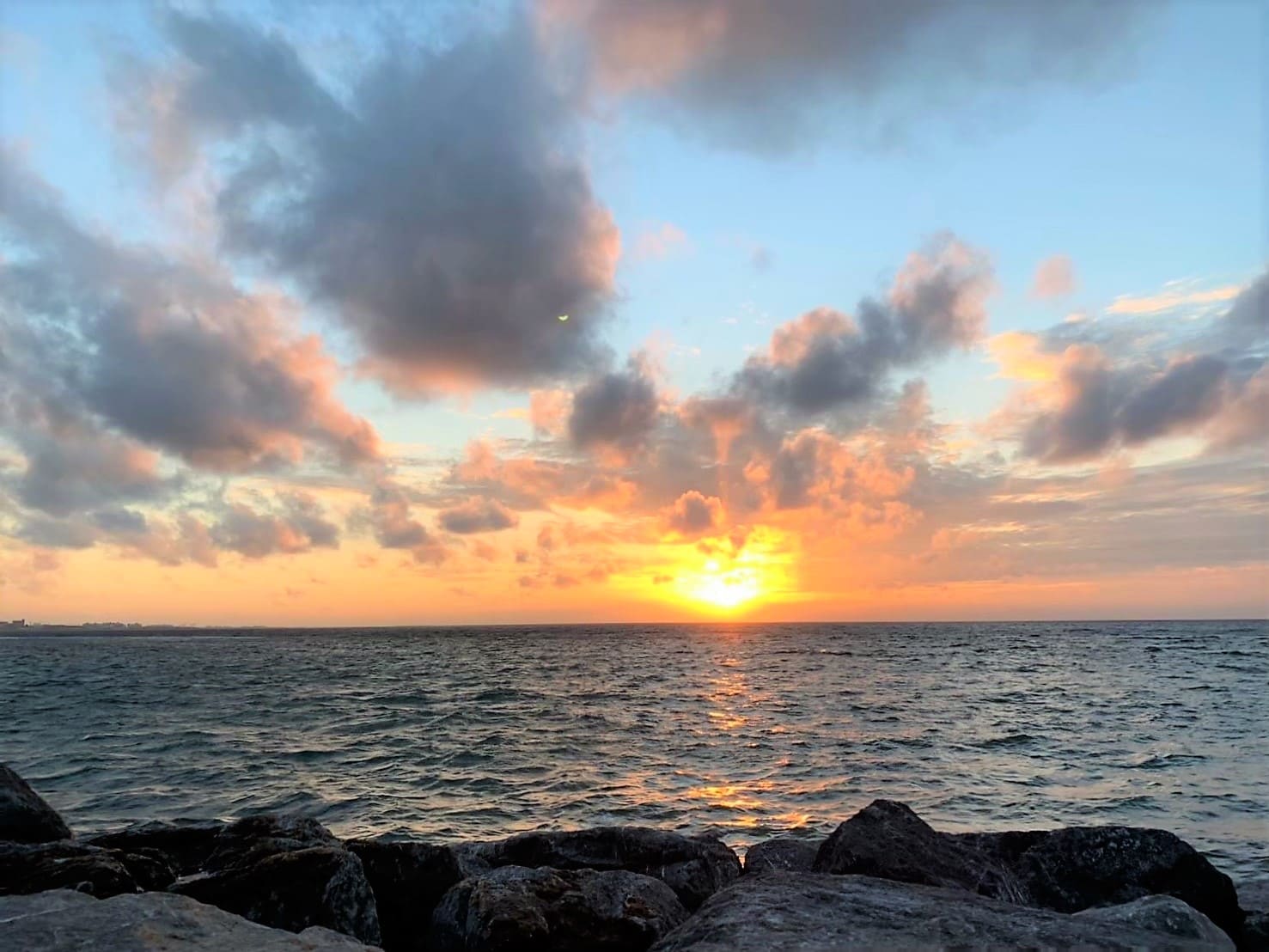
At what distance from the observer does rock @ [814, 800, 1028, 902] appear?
882cm

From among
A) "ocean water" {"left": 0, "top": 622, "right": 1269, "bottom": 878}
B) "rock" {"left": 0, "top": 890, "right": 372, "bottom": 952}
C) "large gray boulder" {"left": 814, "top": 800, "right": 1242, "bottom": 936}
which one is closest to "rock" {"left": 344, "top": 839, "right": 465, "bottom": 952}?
"rock" {"left": 0, "top": 890, "right": 372, "bottom": 952}

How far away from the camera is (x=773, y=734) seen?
99.2 feet

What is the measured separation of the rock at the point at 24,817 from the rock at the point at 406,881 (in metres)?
5.84

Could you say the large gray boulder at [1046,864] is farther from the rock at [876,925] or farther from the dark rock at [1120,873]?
the rock at [876,925]

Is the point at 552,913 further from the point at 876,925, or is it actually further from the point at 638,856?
the point at 876,925

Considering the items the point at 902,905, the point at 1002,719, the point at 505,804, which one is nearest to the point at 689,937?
the point at 902,905

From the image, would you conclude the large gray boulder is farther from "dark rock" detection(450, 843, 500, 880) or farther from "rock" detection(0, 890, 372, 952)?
"rock" detection(0, 890, 372, 952)

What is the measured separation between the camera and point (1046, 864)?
10.0m

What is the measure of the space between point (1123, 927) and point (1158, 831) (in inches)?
205

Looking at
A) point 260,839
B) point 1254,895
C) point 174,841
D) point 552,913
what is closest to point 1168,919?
point 552,913

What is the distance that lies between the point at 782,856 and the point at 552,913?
500 cm

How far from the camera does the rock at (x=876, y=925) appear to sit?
17.9ft

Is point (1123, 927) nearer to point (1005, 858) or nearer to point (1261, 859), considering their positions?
point (1005, 858)

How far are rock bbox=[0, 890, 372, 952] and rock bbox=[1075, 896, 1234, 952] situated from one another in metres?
5.82
